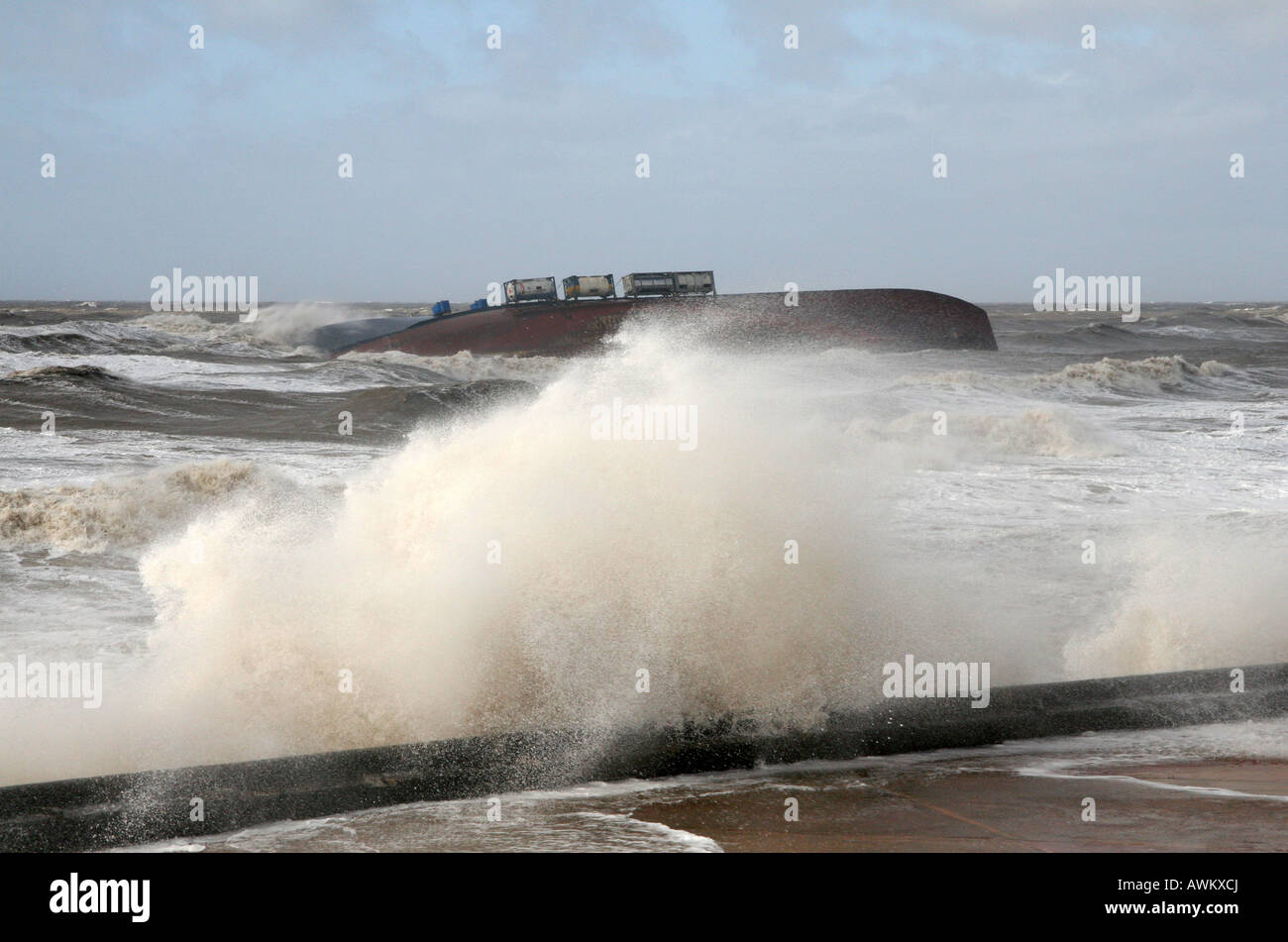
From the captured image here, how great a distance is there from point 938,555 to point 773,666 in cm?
503

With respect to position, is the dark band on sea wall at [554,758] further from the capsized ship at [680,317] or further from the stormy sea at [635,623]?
the capsized ship at [680,317]

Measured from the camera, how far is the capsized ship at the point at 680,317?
42.5 meters

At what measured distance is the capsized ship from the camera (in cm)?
4247

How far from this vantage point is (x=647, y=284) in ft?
145

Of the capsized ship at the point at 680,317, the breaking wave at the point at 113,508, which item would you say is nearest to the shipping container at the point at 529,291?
the capsized ship at the point at 680,317

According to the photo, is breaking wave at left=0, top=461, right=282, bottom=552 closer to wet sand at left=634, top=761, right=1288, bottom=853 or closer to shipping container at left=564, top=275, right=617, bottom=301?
wet sand at left=634, top=761, right=1288, bottom=853

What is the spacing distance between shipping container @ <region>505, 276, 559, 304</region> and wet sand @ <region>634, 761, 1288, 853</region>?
39.5 m

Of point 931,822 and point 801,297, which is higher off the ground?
point 801,297

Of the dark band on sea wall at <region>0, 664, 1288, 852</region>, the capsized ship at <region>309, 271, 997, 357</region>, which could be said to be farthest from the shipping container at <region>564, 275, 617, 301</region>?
the dark band on sea wall at <region>0, 664, 1288, 852</region>

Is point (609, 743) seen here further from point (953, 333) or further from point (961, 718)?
point (953, 333)

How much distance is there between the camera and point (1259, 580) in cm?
821

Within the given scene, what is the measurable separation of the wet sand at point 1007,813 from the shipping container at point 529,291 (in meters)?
39.5
